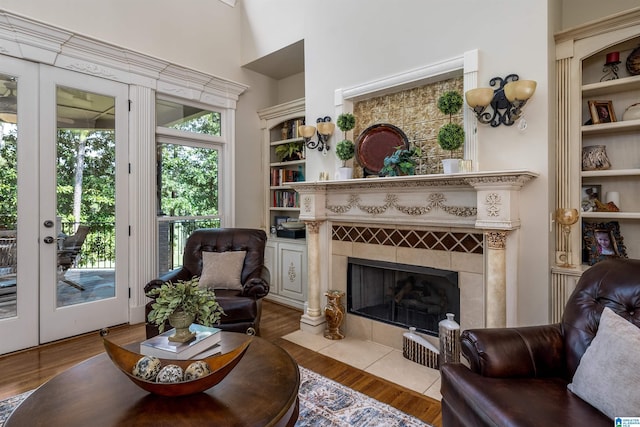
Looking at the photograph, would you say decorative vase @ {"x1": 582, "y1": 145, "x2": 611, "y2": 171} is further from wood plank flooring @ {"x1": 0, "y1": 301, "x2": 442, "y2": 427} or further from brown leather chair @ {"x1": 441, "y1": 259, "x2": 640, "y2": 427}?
wood plank flooring @ {"x1": 0, "y1": 301, "x2": 442, "y2": 427}

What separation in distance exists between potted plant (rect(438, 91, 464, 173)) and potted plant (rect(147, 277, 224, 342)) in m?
1.90

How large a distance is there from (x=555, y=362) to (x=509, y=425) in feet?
1.96

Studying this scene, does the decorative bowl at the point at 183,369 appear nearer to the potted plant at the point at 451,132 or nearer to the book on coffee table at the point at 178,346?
the book on coffee table at the point at 178,346

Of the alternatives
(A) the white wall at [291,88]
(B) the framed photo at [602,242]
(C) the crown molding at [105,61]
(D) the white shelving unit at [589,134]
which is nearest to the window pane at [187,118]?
(C) the crown molding at [105,61]

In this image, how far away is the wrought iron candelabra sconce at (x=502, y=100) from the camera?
2180 mm

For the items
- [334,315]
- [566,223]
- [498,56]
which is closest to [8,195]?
[334,315]

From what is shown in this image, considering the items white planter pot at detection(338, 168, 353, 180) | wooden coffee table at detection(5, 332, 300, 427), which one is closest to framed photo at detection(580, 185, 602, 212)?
white planter pot at detection(338, 168, 353, 180)

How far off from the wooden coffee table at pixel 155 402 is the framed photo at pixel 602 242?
237 centimetres

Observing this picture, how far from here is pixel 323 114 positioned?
11.2 feet

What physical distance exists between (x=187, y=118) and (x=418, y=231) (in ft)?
10.00

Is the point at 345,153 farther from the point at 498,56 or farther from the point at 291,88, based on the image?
the point at 291,88

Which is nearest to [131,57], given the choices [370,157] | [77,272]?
[77,272]

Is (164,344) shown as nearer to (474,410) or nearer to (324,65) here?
(474,410)

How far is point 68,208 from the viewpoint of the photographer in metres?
3.16
